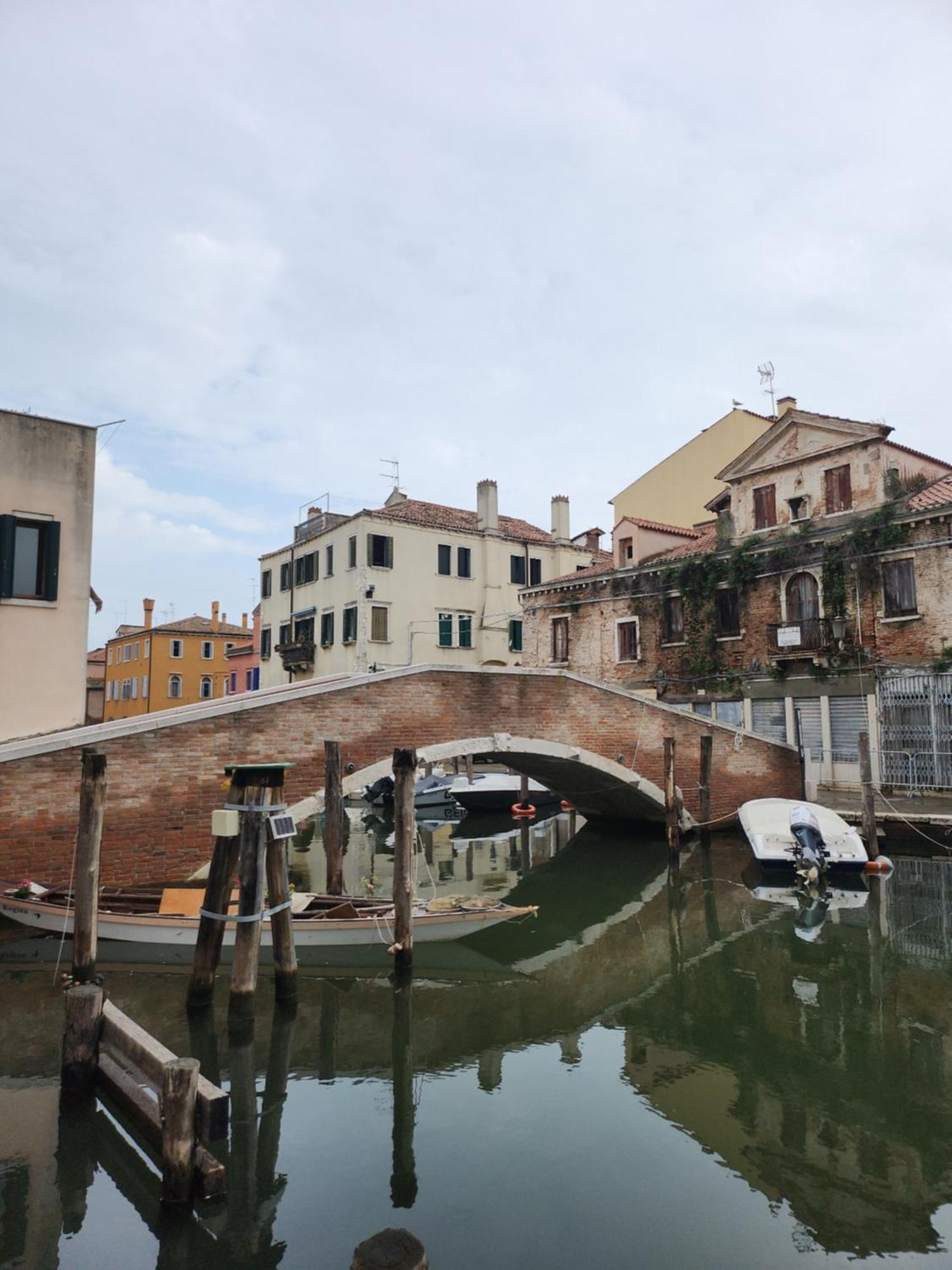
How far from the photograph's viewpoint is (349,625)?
2569 centimetres

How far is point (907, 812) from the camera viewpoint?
14305 mm

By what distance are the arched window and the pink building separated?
71.3ft

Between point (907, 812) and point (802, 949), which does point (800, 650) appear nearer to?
point (907, 812)

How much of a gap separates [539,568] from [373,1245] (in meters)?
26.1

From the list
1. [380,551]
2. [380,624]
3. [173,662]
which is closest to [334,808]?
[380,624]

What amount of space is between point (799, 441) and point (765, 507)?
1.64 m

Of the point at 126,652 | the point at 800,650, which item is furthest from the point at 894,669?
the point at 126,652

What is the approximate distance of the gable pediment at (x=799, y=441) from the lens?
56.1ft

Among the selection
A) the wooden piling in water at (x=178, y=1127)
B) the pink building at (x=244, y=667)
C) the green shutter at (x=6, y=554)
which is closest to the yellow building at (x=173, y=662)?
the pink building at (x=244, y=667)

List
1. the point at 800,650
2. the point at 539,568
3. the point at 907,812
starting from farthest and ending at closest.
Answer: the point at 539,568 → the point at 800,650 → the point at 907,812

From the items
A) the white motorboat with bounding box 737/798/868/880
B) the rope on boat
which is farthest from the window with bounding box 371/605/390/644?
the rope on boat

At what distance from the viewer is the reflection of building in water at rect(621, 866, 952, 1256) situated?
15.0ft

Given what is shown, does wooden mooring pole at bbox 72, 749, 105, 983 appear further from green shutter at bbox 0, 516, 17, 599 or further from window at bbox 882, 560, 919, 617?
window at bbox 882, 560, 919, 617

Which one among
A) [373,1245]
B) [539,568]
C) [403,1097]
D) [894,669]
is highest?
[539,568]
